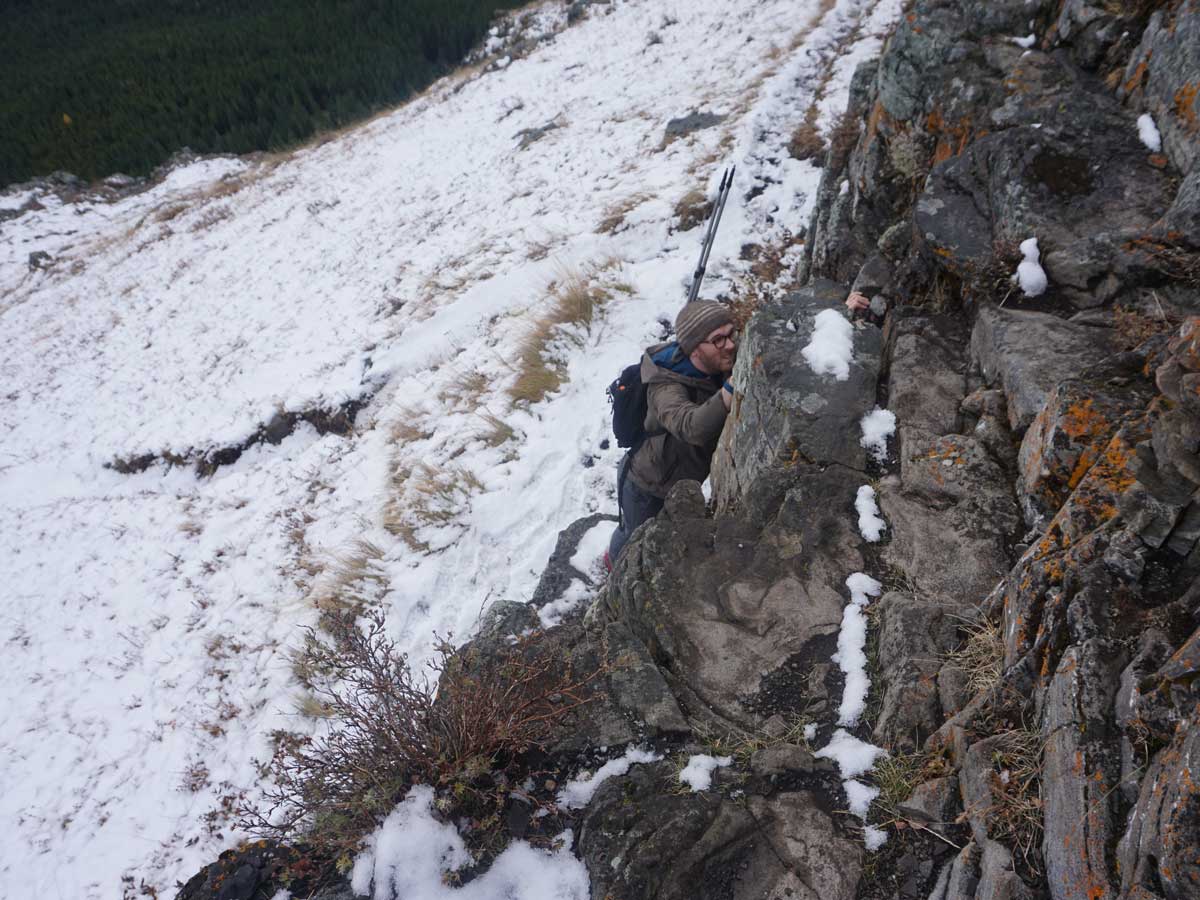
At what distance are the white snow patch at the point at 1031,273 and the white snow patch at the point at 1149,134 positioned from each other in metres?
0.90

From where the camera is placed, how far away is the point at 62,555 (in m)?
9.16

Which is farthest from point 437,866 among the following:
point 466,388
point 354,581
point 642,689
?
point 466,388

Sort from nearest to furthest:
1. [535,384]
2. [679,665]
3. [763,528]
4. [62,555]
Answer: [679,665]
[763,528]
[535,384]
[62,555]

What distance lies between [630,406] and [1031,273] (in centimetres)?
244

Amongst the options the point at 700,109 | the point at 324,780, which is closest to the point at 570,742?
the point at 324,780

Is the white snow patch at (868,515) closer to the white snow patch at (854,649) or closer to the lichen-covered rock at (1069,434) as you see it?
the white snow patch at (854,649)

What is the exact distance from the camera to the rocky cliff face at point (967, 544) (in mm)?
1966

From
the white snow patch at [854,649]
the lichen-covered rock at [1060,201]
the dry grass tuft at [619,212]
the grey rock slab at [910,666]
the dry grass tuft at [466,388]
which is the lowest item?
the dry grass tuft at [466,388]

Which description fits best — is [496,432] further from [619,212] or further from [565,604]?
[619,212]

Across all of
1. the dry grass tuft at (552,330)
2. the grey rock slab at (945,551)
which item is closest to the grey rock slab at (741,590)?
the grey rock slab at (945,551)

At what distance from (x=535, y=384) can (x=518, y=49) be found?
774 inches

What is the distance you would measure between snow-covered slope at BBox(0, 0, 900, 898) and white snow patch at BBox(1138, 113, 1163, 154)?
4048 mm

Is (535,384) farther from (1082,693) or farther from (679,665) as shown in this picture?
(1082,693)

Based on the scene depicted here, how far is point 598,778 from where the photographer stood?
2.86m
